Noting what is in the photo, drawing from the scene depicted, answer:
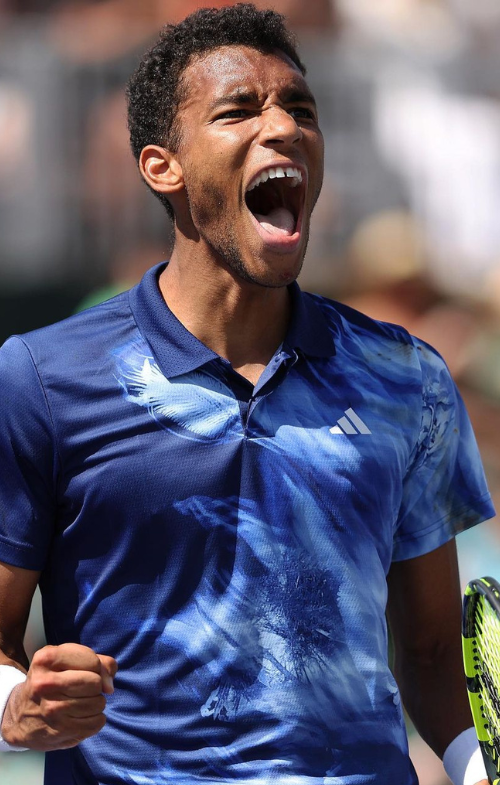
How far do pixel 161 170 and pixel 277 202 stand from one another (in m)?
0.27

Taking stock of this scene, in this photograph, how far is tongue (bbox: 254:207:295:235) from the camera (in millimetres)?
2615

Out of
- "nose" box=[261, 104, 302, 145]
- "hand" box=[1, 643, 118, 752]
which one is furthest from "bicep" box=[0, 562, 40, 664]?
"nose" box=[261, 104, 302, 145]

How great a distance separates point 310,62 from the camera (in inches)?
213

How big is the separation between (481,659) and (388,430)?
1.64 feet

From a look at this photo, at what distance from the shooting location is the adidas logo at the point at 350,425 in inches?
98.7

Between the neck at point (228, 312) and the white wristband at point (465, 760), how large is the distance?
3.02ft

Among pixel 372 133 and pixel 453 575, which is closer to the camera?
pixel 453 575

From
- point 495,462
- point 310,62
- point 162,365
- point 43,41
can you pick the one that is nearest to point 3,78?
point 43,41

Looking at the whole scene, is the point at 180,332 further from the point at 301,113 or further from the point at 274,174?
the point at 301,113

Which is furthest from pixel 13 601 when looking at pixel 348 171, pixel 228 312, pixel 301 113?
pixel 348 171

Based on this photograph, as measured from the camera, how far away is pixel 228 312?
8.51 ft

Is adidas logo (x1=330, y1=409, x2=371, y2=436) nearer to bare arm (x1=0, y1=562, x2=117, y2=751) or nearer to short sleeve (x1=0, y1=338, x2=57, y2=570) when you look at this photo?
short sleeve (x1=0, y1=338, x2=57, y2=570)

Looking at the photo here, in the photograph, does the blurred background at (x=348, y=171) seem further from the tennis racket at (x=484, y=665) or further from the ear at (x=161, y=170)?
the tennis racket at (x=484, y=665)

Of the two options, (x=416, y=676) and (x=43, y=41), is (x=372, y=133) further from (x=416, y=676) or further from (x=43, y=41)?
(x=416, y=676)
